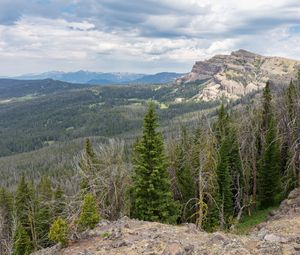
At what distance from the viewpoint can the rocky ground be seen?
42.5ft

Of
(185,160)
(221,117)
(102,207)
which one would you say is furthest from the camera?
(221,117)

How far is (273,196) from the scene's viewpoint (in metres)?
40.5

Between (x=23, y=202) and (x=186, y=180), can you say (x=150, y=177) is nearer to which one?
(x=186, y=180)

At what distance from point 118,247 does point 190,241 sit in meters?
2.88

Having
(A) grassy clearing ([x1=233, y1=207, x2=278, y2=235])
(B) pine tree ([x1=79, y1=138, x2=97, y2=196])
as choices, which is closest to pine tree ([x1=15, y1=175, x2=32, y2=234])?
(B) pine tree ([x1=79, y1=138, x2=97, y2=196])

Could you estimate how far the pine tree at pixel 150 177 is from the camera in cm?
3005

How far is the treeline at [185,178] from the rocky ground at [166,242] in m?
8.26

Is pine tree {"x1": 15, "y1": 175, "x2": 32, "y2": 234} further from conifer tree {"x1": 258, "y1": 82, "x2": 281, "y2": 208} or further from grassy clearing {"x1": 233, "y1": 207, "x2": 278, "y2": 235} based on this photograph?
conifer tree {"x1": 258, "y1": 82, "x2": 281, "y2": 208}

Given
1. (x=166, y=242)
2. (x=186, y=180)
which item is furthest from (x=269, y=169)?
(x=166, y=242)

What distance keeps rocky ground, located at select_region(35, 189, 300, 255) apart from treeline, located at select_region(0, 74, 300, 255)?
27.1ft

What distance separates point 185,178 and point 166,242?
25.8 metres

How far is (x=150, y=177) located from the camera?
3011cm

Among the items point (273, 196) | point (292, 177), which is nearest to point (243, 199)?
point (273, 196)

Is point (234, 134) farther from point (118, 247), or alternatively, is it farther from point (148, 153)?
point (118, 247)
